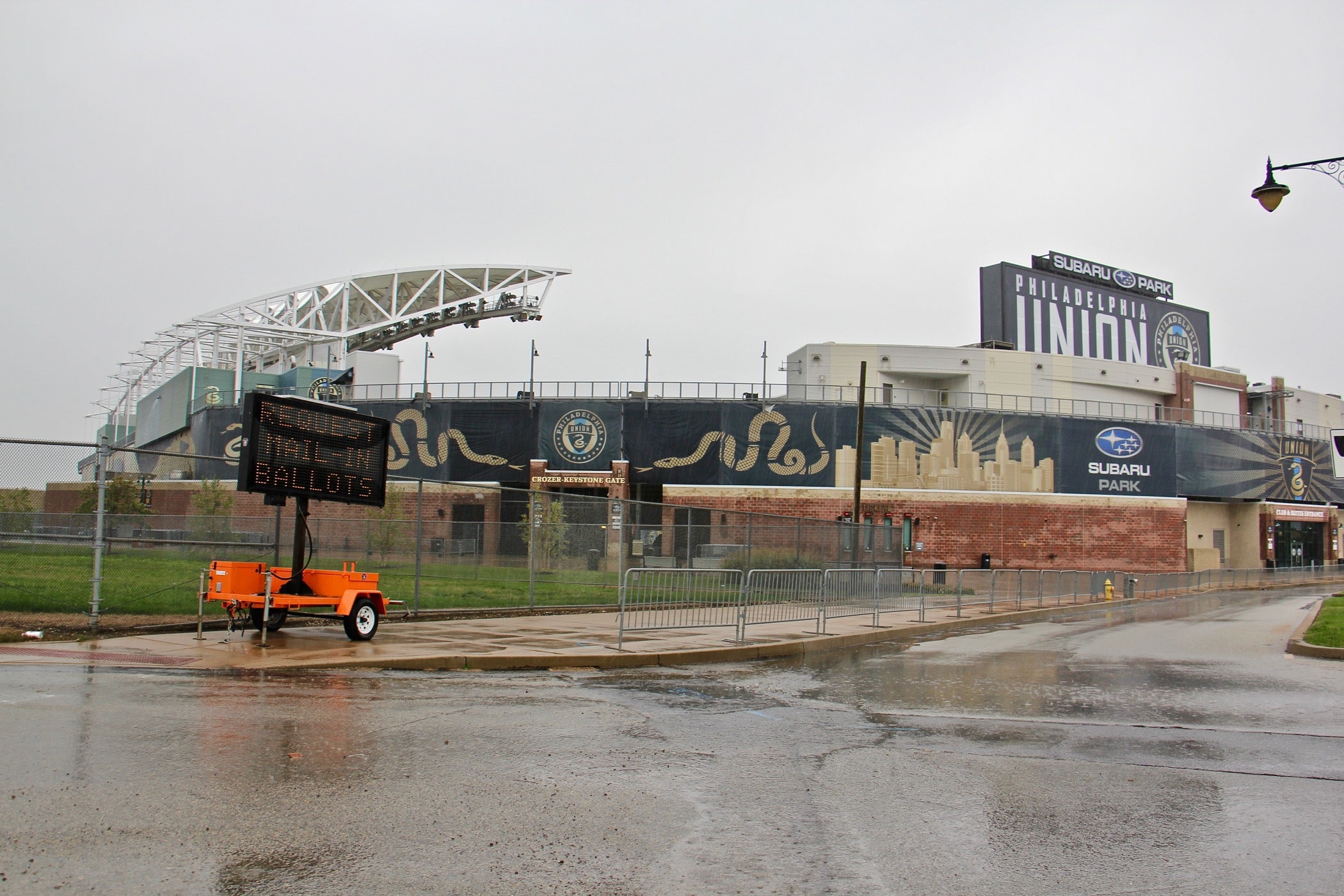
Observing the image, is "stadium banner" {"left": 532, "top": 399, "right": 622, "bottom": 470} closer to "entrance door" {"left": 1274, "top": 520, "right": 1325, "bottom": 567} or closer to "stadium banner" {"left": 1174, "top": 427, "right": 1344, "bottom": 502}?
"stadium banner" {"left": 1174, "top": 427, "right": 1344, "bottom": 502}

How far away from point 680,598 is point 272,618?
20.5 feet

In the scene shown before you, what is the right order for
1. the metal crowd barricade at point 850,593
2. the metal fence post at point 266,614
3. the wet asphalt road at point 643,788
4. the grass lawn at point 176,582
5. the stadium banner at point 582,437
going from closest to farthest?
the wet asphalt road at point 643,788 < the metal fence post at point 266,614 < the grass lawn at point 176,582 < the metal crowd barricade at point 850,593 < the stadium banner at point 582,437

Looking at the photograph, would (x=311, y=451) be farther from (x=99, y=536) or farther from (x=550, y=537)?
(x=550, y=537)

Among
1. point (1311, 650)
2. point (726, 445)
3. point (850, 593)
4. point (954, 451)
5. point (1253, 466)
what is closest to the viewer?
point (1311, 650)

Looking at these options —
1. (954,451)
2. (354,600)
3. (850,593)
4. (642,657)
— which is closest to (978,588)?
(850,593)

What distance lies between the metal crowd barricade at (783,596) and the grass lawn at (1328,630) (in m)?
8.18

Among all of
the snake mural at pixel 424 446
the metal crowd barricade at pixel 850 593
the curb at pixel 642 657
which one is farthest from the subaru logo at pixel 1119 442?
the curb at pixel 642 657

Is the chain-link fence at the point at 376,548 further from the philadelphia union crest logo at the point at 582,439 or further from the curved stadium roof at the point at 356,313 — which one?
the curved stadium roof at the point at 356,313

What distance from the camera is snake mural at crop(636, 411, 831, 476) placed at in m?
51.0

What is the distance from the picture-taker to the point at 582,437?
5153cm

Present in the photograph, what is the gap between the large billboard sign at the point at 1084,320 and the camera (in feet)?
226

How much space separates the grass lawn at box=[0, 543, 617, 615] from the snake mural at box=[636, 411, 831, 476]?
28.0 m

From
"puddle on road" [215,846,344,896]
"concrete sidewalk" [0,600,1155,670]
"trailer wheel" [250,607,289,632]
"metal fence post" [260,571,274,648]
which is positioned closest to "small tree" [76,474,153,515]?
"concrete sidewalk" [0,600,1155,670]

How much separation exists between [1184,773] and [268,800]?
6584 mm
